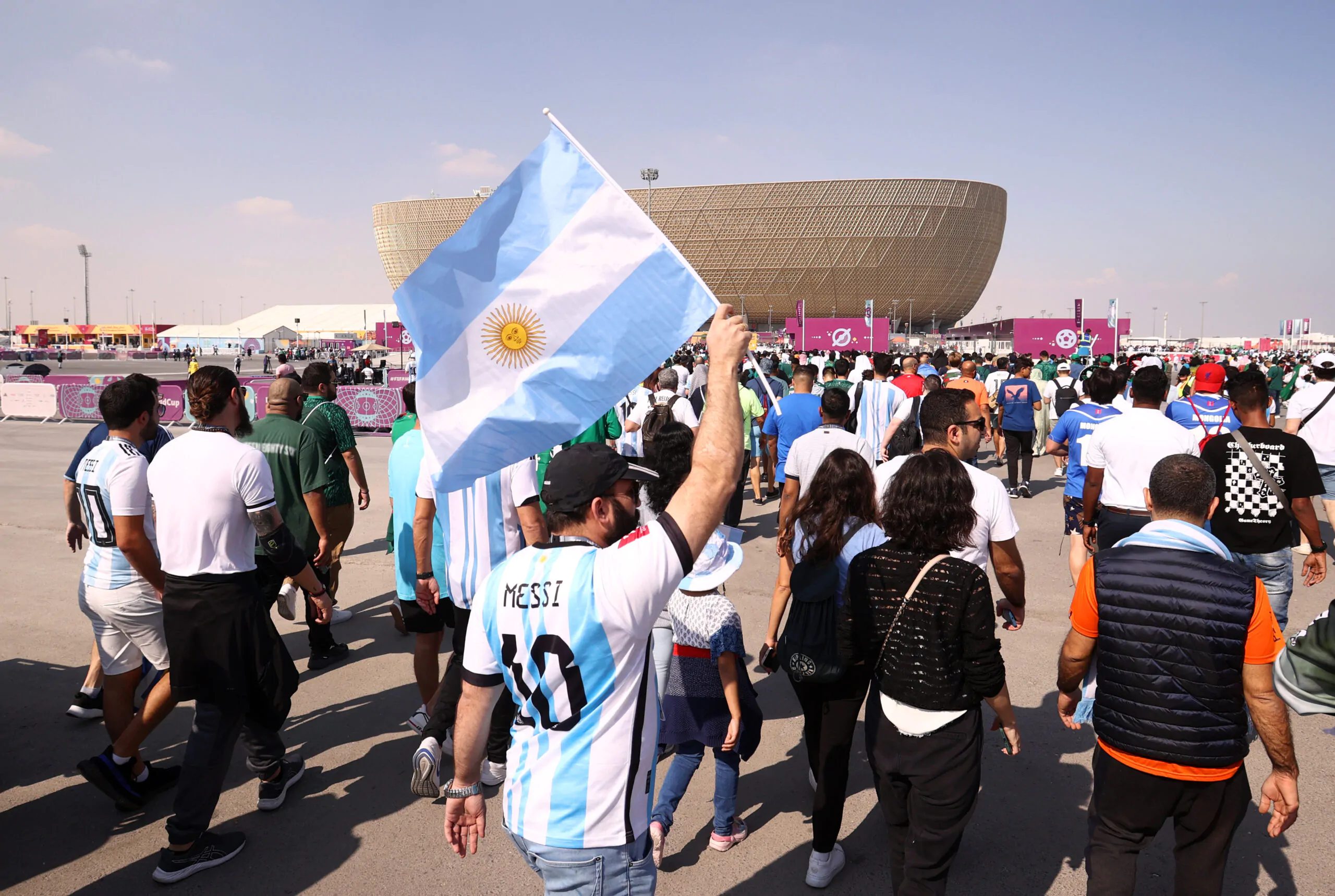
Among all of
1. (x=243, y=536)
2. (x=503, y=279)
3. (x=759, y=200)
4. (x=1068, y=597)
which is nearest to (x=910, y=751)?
(x=503, y=279)

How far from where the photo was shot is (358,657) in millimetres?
5680

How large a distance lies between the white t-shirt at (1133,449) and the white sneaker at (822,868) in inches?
110

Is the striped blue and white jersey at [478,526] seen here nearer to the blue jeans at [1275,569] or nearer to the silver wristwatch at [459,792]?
the silver wristwatch at [459,792]

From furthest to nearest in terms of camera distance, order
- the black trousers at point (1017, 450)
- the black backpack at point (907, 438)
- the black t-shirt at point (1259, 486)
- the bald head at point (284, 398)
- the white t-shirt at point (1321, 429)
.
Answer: the black trousers at point (1017, 450) → the black backpack at point (907, 438) → the white t-shirt at point (1321, 429) → the bald head at point (284, 398) → the black t-shirt at point (1259, 486)

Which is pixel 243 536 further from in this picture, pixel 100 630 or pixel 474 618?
pixel 474 618

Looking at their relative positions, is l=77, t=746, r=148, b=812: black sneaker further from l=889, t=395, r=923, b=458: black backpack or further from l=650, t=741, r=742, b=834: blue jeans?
l=889, t=395, r=923, b=458: black backpack

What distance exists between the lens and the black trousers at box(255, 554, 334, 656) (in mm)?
4598

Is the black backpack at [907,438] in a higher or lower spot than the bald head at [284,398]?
lower

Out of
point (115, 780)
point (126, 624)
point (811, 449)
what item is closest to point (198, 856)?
point (115, 780)

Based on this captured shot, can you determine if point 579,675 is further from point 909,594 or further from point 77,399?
point 77,399

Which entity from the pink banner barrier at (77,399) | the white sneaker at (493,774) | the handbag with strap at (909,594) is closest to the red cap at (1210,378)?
the handbag with strap at (909,594)

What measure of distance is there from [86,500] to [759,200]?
292 feet

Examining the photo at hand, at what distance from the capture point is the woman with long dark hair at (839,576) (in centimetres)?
311

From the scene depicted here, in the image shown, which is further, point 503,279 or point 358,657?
point 358,657
